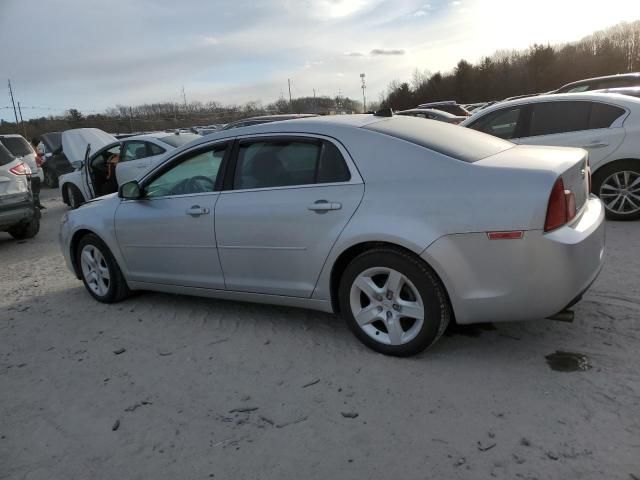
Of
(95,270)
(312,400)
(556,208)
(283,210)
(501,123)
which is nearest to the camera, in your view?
(556,208)

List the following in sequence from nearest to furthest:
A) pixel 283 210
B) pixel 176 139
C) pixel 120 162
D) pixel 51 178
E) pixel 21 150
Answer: pixel 283 210
pixel 176 139
pixel 120 162
pixel 21 150
pixel 51 178

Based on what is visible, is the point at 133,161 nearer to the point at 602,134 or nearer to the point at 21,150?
the point at 21,150

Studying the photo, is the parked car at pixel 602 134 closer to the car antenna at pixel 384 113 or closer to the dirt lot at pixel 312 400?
the dirt lot at pixel 312 400

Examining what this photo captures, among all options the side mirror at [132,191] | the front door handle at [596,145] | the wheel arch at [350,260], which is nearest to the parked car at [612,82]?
the front door handle at [596,145]

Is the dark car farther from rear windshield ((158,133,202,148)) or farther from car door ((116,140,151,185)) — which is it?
rear windshield ((158,133,202,148))

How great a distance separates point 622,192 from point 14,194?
8353 millimetres

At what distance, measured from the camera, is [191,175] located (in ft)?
14.3

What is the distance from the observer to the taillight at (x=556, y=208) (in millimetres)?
2844

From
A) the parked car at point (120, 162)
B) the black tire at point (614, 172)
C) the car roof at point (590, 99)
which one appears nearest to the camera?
the black tire at point (614, 172)

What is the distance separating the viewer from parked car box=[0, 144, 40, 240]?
7.73 metres

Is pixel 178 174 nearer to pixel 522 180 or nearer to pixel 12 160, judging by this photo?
pixel 522 180

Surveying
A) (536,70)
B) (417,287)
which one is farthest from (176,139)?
(536,70)

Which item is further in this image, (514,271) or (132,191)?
(132,191)

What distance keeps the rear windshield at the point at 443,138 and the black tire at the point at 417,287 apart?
71 cm
